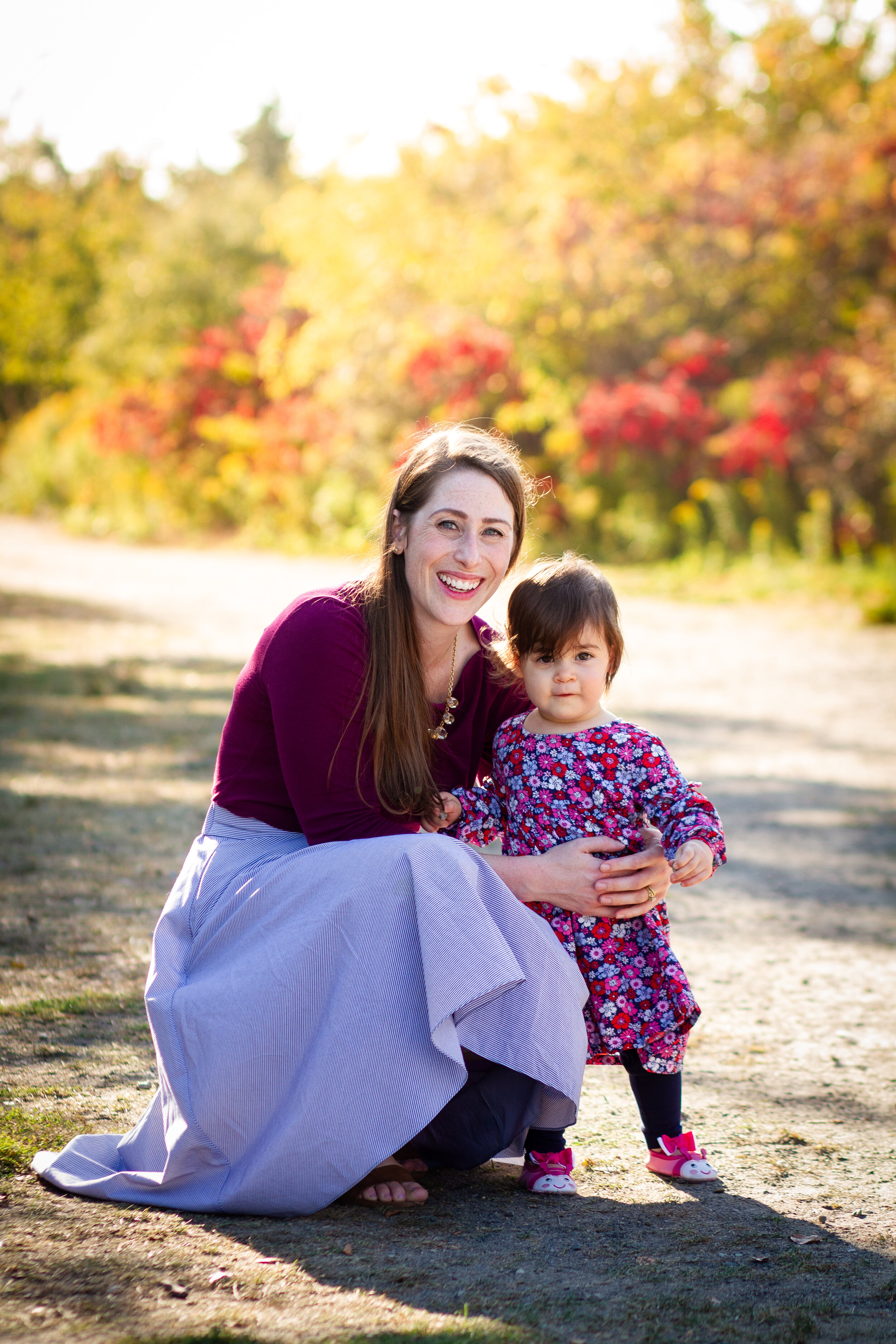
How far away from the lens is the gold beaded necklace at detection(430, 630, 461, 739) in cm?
303

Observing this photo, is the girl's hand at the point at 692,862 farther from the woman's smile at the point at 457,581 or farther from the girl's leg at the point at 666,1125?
the woman's smile at the point at 457,581

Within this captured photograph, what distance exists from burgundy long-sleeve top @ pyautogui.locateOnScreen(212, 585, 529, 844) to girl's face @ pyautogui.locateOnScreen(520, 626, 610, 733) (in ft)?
1.27

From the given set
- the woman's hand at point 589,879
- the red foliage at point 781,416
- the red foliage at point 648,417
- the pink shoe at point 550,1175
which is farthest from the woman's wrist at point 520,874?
the red foliage at point 648,417

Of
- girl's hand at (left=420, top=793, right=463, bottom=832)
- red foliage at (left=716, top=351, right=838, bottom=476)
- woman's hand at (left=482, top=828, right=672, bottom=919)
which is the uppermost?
red foliage at (left=716, top=351, right=838, bottom=476)

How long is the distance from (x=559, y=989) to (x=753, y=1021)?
1403 mm

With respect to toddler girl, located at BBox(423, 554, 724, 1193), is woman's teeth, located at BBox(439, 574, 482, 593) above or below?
above

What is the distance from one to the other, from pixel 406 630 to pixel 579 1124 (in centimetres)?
122

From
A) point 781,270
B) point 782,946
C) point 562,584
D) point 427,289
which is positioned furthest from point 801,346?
point 562,584

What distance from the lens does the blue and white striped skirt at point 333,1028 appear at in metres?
2.39

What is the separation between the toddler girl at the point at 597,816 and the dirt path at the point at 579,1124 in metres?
0.16

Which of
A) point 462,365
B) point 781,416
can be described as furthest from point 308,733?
point 462,365

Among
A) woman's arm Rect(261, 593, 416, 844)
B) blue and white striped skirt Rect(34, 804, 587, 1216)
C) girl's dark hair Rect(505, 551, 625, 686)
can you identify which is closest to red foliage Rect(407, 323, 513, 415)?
girl's dark hair Rect(505, 551, 625, 686)

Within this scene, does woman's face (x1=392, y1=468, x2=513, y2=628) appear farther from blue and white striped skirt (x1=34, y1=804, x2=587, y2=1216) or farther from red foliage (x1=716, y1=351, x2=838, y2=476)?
red foliage (x1=716, y1=351, x2=838, y2=476)

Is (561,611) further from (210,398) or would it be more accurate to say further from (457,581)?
(210,398)
